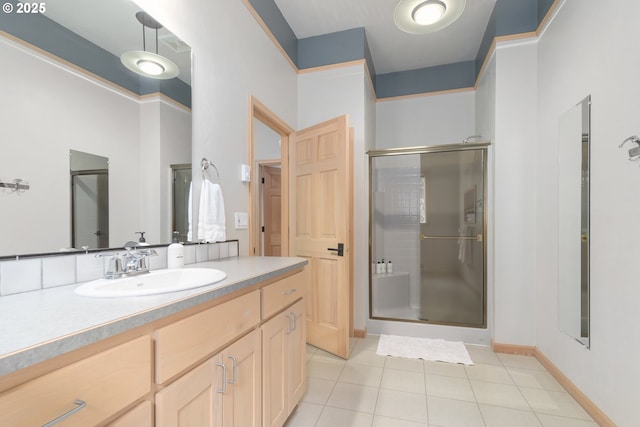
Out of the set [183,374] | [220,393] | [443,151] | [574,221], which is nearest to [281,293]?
[220,393]

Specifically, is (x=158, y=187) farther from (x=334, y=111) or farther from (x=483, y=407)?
(x=483, y=407)

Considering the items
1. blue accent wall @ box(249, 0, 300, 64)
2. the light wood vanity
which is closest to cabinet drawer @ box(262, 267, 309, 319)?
the light wood vanity

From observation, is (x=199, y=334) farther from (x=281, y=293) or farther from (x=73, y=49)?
(x=73, y=49)

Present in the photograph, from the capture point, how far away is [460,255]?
301 centimetres

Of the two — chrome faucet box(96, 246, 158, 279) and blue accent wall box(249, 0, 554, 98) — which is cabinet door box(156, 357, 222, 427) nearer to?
chrome faucet box(96, 246, 158, 279)

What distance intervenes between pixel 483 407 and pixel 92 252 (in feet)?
7.38

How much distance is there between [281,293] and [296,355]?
428mm

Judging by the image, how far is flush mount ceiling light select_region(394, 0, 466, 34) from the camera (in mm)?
1650

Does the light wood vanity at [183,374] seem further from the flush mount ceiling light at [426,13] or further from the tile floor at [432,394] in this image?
the flush mount ceiling light at [426,13]

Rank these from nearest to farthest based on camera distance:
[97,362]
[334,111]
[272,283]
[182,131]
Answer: [97,362]
[272,283]
[182,131]
[334,111]

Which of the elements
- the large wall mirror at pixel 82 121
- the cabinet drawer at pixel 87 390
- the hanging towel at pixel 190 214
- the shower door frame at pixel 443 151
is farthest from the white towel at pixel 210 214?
the shower door frame at pixel 443 151

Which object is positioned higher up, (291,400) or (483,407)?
(291,400)

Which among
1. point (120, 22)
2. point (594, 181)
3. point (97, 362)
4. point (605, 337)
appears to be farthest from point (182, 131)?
point (605, 337)

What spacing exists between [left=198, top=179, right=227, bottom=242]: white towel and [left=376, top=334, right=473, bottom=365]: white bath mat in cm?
179
